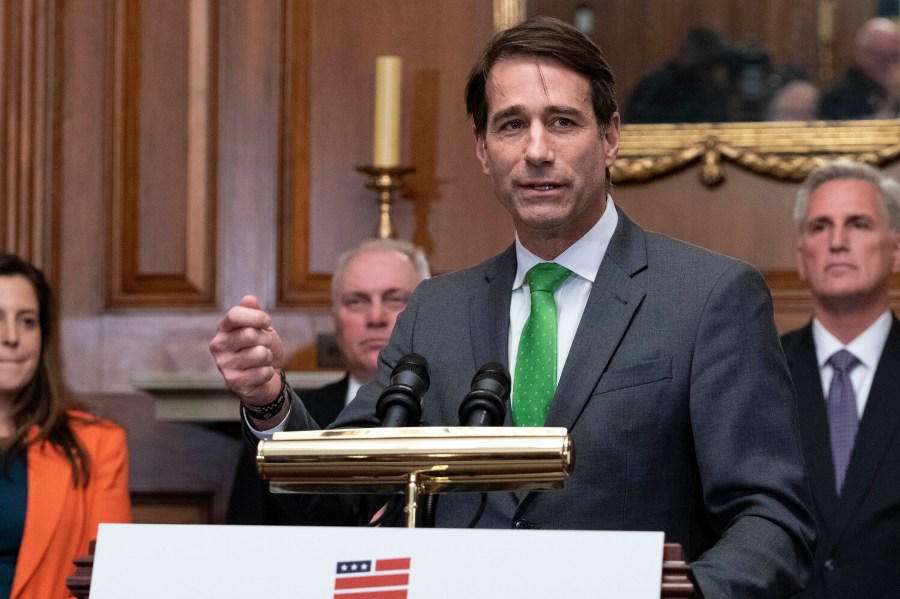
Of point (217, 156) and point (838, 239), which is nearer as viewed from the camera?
point (838, 239)

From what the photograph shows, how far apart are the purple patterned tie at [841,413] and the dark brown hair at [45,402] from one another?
202cm

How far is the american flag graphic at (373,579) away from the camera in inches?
55.9

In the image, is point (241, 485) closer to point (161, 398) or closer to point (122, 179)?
point (161, 398)

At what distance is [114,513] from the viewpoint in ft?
12.0

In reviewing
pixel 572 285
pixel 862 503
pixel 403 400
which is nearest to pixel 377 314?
pixel 862 503

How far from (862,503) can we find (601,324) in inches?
63.7

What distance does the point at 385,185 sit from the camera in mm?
4352

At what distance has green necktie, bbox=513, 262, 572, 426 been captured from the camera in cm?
210

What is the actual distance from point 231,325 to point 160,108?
3.01 meters

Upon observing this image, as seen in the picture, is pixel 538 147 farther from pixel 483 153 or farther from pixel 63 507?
pixel 63 507

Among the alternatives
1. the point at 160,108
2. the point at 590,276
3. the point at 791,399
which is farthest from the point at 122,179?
the point at 791,399

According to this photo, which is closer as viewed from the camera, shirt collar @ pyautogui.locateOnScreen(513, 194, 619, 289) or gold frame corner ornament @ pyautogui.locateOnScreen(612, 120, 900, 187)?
shirt collar @ pyautogui.locateOnScreen(513, 194, 619, 289)

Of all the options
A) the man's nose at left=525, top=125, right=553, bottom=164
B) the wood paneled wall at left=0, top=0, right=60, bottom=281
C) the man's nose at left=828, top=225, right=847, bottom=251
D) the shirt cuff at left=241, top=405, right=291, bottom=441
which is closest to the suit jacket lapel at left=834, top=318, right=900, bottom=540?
the man's nose at left=828, top=225, right=847, bottom=251

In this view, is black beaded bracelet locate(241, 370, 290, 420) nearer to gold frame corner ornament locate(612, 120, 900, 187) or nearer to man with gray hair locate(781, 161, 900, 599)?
man with gray hair locate(781, 161, 900, 599)
